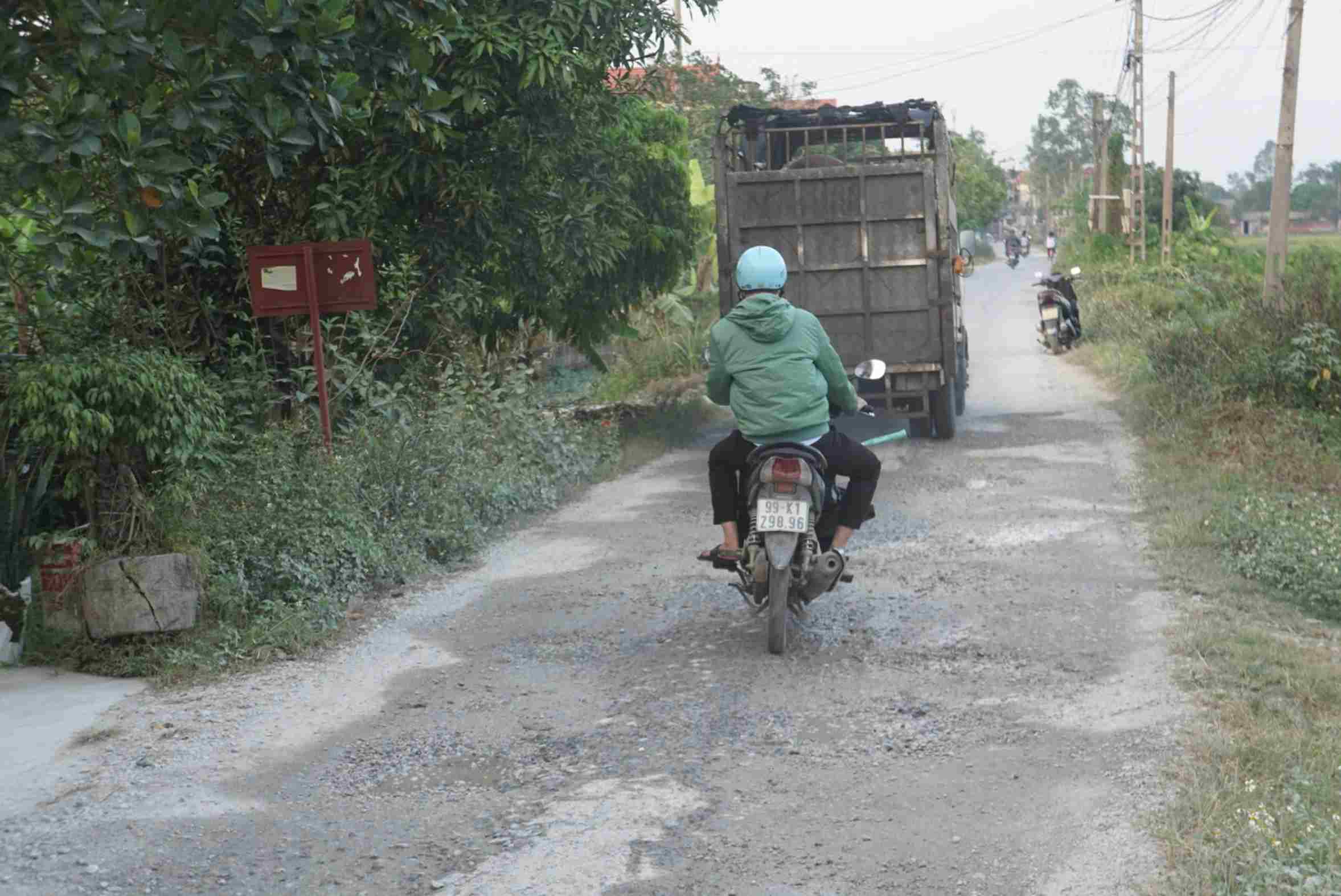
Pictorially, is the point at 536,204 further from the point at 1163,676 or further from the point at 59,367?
the point at 1163,676

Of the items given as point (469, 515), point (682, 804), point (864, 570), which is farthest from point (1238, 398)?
point (682, 804)

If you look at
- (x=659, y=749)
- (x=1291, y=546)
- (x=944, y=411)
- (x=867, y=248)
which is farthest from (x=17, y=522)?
(x=944, y=411)

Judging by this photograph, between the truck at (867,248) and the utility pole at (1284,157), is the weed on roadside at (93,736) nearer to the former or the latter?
the truck at (867,248)

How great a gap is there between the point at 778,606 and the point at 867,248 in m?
7.28

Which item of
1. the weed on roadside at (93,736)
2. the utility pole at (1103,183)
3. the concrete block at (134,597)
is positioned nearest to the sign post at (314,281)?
the concrete block at (134,597)

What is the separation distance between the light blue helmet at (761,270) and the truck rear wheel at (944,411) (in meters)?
7.20

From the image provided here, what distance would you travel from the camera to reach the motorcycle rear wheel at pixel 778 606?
6.48 m

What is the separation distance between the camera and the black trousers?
22.9ft

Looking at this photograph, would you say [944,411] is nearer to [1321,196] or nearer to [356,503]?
[356,503]

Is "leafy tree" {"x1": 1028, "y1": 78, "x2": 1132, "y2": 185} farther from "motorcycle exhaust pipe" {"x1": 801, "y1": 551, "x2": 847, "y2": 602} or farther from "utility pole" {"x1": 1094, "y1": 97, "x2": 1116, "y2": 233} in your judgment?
"motorcycle exhaust pipe" {"x1": 801, "y1": 551, "x2": 847, "y2": 602}

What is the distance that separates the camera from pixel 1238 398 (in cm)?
1369

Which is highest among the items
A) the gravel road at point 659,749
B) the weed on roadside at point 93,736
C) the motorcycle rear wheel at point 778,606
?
the motorcycle rear wheel at point 778,606

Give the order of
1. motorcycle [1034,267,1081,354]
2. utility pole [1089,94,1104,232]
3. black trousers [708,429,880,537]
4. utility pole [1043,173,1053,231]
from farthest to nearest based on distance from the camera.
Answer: utility pole [1043,173,1053,231]
utility pole [1089,94,1104,232]
motorcycle [1034,267,1081,354]
black trousers [708,429,880,537]

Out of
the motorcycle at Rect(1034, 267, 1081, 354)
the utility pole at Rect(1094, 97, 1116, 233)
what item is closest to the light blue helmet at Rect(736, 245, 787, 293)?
the motorcycle at Rect(1034, 267, 1081, 354)
